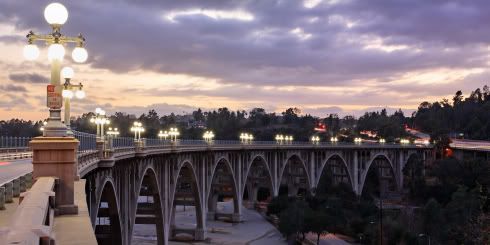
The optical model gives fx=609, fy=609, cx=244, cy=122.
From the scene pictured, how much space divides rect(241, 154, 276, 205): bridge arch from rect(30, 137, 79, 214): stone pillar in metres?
68.3

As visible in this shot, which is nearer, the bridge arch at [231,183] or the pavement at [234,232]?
the bridge arch at [231,183]

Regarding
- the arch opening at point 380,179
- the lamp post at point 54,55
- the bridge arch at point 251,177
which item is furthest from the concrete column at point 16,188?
the arch opening at point 380,179

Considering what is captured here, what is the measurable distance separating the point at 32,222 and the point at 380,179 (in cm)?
12413

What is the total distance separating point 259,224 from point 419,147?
213 ft

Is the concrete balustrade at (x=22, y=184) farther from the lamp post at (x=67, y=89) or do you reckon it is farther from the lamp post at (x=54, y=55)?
the lamp post at (x=54, y=55)

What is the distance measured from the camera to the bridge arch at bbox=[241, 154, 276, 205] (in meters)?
80.9

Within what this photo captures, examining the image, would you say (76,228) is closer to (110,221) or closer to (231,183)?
(110,221)

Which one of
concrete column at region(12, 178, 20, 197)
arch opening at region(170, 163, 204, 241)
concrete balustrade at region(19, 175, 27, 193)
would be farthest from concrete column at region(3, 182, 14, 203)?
arch opening at region(170, 163, 204, 241)

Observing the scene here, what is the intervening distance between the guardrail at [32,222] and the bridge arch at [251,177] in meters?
70.9

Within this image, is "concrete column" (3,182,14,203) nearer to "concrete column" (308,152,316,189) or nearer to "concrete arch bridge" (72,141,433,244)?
"concrete arch bridge" (72,141,433,244)

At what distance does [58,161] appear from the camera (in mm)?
10789

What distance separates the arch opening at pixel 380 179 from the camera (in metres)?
124

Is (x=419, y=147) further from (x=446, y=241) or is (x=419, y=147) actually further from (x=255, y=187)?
(x=446, y=241)

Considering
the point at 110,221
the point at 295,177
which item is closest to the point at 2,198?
the point at 110,221
